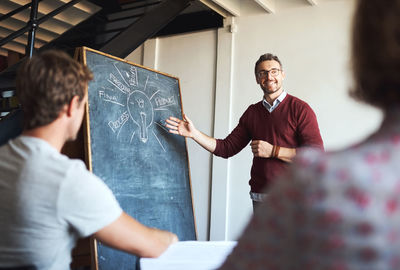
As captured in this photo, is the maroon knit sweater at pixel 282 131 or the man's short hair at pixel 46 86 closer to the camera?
the man's short hair at pixel 46 86

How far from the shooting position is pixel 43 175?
3.58ft

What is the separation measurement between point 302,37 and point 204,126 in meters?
1.44

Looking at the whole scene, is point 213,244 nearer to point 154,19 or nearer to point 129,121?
point 129,121

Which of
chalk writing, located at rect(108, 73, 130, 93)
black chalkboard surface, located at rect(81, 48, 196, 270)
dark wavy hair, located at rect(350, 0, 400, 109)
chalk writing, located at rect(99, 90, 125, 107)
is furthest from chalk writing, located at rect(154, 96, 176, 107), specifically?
dark wavy hair, located at rect(350, 0, 400, 109)

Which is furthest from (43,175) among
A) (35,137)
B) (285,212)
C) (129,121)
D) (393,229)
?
(129,121)

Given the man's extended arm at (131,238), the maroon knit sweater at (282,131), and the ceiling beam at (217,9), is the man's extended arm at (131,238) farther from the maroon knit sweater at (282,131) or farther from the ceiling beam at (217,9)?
the ceiling beam at (217,9)

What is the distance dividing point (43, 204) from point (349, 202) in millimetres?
860

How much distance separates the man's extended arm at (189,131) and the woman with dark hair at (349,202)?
8.02 feet

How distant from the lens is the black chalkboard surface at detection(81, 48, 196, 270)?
2488mm

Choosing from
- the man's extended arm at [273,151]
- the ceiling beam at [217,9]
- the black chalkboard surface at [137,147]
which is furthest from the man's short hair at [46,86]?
the ceiling beam at [217,9]

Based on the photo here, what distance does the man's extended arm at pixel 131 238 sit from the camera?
114 centimetres

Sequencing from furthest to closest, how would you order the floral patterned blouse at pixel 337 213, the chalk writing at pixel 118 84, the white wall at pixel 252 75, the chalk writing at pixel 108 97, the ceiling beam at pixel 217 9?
the ceiling beam at pixel 217 9
the white wall at pixel 252 75
the chalk writing at pixel 118 84
the chalk writing at pixel 108 97
the floral patterned blouse at pixel 337 213

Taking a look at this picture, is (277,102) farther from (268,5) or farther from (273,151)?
(268,5)

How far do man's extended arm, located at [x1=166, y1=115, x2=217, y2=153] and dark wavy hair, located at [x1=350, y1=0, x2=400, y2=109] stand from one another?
2.42 metres
